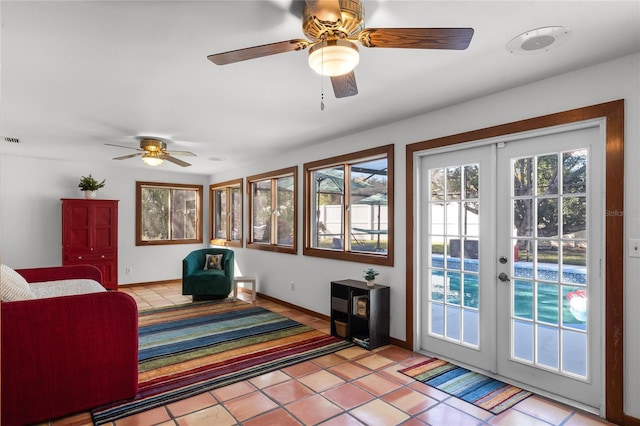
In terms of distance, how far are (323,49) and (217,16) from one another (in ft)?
2.02

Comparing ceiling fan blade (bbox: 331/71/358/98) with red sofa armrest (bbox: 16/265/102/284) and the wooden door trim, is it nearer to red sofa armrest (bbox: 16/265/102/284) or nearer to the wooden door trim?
the wooden door trim

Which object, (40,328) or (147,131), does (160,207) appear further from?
(40,328)

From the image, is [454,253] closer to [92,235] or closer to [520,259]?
[520,259]

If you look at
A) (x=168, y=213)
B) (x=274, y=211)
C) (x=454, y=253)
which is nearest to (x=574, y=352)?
(x=454, y=253)

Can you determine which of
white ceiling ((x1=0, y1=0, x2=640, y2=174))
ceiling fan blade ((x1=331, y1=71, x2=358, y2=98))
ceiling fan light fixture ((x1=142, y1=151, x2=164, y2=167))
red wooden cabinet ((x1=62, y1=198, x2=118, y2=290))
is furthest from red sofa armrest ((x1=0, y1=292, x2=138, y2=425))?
red wooden cabinet ((x1=62, y1=198, x2=118, y2=290))

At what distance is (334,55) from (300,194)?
3661 mm

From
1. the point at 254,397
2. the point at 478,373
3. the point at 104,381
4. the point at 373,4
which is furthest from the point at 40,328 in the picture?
the point at 478,373

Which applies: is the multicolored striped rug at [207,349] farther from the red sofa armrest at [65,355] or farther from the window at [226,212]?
the window at [226,212]

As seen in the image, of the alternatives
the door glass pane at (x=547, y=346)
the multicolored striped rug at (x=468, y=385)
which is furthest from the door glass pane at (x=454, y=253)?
the door glass pane at (x=547, y=346)

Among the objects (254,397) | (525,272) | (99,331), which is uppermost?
(525,272)

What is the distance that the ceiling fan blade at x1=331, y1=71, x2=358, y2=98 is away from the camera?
2.16 metres

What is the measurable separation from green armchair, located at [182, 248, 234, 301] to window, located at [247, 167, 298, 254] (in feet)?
1.99

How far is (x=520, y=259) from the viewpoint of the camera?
3.05 m

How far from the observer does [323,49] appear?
72.3 inches
